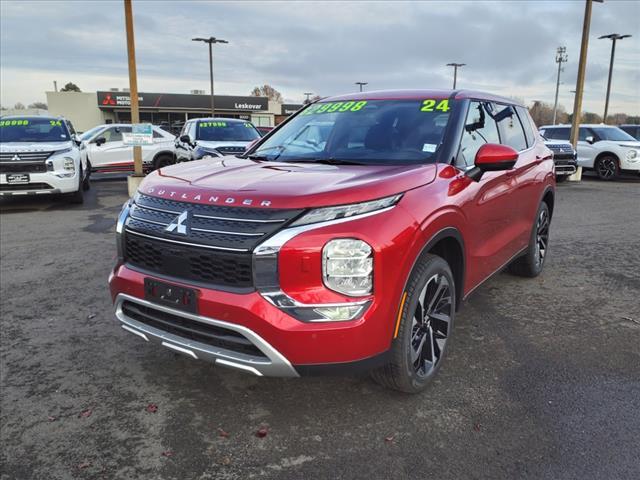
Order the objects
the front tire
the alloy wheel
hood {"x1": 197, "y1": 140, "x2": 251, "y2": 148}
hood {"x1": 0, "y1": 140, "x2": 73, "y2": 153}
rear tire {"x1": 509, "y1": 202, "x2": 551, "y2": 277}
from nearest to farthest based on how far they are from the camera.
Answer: the front tire, the alloy wheel, rear tire {"x1": 509, "y1": 202, "x2": 551, "y2": 277}, hood {"x1": 0, "y1": 140, "x2": 73, "y2": 153}, hood {"x1": 197, "y1": 140, "x2": 251, "y2": 148}

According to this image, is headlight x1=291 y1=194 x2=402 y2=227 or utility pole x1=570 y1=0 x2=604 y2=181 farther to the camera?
utility pole x1=570 y1=0 x2=604 y2=181

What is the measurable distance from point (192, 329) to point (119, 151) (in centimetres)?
1385

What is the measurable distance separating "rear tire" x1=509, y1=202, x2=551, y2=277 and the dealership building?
5141 centimetres

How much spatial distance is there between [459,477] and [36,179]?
9518mm

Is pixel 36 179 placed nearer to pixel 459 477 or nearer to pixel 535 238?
pixel 535 238

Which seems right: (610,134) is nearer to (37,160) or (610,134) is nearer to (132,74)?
(132,74)

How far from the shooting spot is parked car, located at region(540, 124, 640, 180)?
15.4 m

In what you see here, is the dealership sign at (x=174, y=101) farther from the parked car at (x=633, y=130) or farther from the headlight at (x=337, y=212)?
the headlight at (x=337, y=212)

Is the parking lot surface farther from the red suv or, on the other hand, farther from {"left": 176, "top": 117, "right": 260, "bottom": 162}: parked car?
{"left": 176, "top": 117, "right": 260, "bottom": 162}: parked car

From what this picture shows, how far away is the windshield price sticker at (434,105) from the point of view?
3.66 metres

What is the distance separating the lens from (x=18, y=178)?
946 cm

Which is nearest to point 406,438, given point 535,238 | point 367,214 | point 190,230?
point 367,214

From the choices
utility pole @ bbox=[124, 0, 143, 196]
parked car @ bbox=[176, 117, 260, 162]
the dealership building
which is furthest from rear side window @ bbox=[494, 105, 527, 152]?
the dealership building

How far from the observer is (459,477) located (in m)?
2.40
